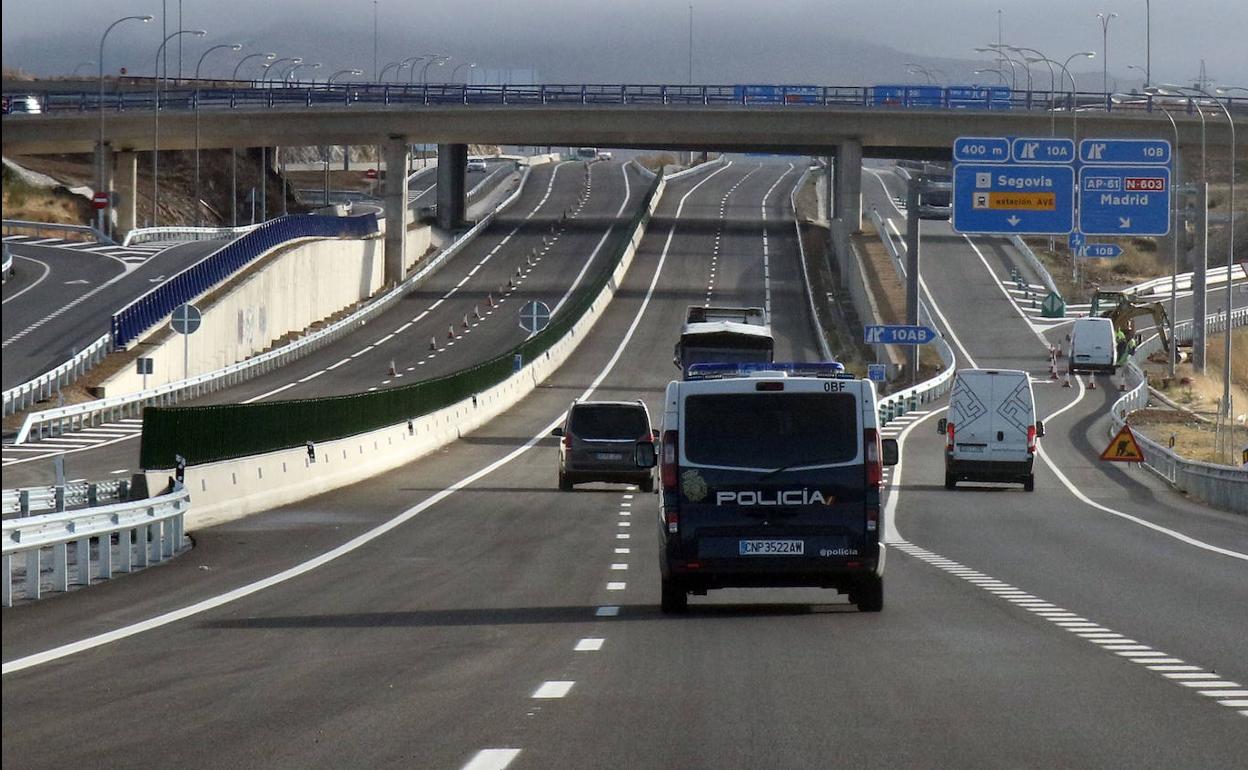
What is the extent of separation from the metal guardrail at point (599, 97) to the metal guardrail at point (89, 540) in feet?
234

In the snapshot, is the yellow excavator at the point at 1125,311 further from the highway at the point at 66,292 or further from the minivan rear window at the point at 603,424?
the minivan rear window at the point at 603,424

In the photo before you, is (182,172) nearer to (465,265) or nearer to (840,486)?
(465,265)

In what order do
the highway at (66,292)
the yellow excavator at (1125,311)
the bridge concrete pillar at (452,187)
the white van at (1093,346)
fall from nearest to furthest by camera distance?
the highway at (66,292)
the white van at (1093,346)
the yellow excavator at (1125,311)
the bridge concrete pillar at (452,187)

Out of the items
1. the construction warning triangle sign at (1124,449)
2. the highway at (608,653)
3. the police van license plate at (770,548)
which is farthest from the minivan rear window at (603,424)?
the police van license plate at (770,548)

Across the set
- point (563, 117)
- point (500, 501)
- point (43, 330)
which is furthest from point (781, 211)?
point (500, 501)

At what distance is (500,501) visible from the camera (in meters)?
32.0

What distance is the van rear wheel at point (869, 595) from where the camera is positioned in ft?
49.6

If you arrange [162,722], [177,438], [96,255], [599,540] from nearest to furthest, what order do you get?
1. [162,722]
2. [599,540]
3. [177,438]
4. [96,255]

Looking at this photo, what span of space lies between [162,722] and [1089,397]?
67811 millimetres

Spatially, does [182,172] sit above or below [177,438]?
above

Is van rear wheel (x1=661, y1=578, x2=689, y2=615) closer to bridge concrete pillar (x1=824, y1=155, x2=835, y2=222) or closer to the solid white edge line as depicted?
the solid white edge line

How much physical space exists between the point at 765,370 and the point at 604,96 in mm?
78605

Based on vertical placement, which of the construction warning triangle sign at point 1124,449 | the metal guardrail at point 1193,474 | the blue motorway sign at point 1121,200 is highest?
the blue motorway sign at point 1121,200

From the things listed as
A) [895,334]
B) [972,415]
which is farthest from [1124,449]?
[895,334]
